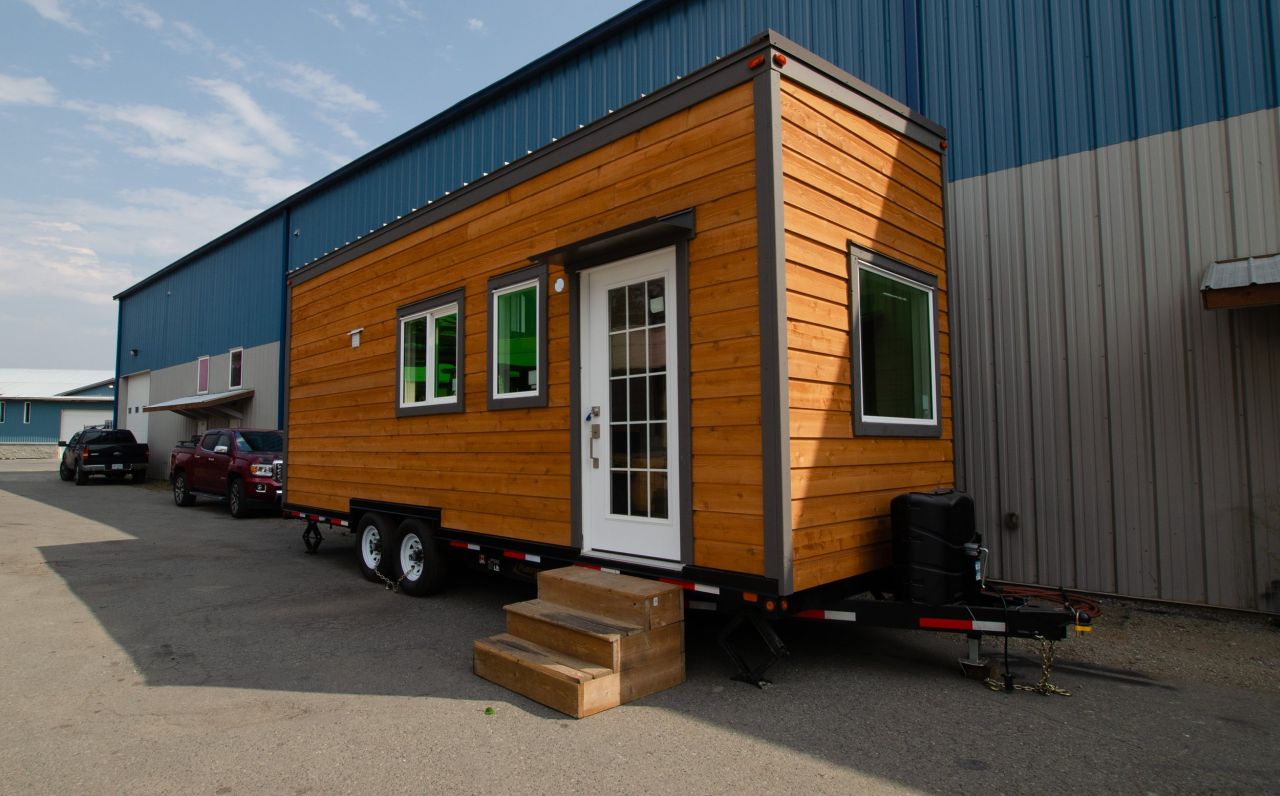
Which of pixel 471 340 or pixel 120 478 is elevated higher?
pixel 471 340

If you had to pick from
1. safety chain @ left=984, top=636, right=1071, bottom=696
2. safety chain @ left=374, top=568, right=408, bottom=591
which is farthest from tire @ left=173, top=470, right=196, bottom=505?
safety chain @ left=984, top=636, right=1071, bottom=696

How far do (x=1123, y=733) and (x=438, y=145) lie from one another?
13.8 metres

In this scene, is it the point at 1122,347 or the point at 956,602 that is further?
the point at 1122,347

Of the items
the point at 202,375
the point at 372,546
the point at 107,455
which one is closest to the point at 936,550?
the point at 372,546

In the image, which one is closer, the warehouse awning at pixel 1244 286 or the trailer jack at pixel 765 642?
the trailer jack at pixel 765 642

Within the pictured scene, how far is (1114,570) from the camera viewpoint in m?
6.26

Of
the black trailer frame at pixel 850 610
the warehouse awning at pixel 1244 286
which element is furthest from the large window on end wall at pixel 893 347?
the warehouse awning at pixel 1244 286

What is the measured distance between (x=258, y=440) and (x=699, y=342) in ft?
42.0

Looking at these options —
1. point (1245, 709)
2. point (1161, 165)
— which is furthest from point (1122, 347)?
point (1245, 709)

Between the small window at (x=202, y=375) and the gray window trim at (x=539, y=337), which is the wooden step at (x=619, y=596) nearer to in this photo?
the gray window trim at (x=539, y=337)

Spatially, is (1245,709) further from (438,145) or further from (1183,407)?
(438,145)

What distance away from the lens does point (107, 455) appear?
21.9m

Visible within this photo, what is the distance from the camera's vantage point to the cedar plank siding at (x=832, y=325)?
13.9ft

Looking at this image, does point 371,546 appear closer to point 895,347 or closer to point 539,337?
point 539,337
